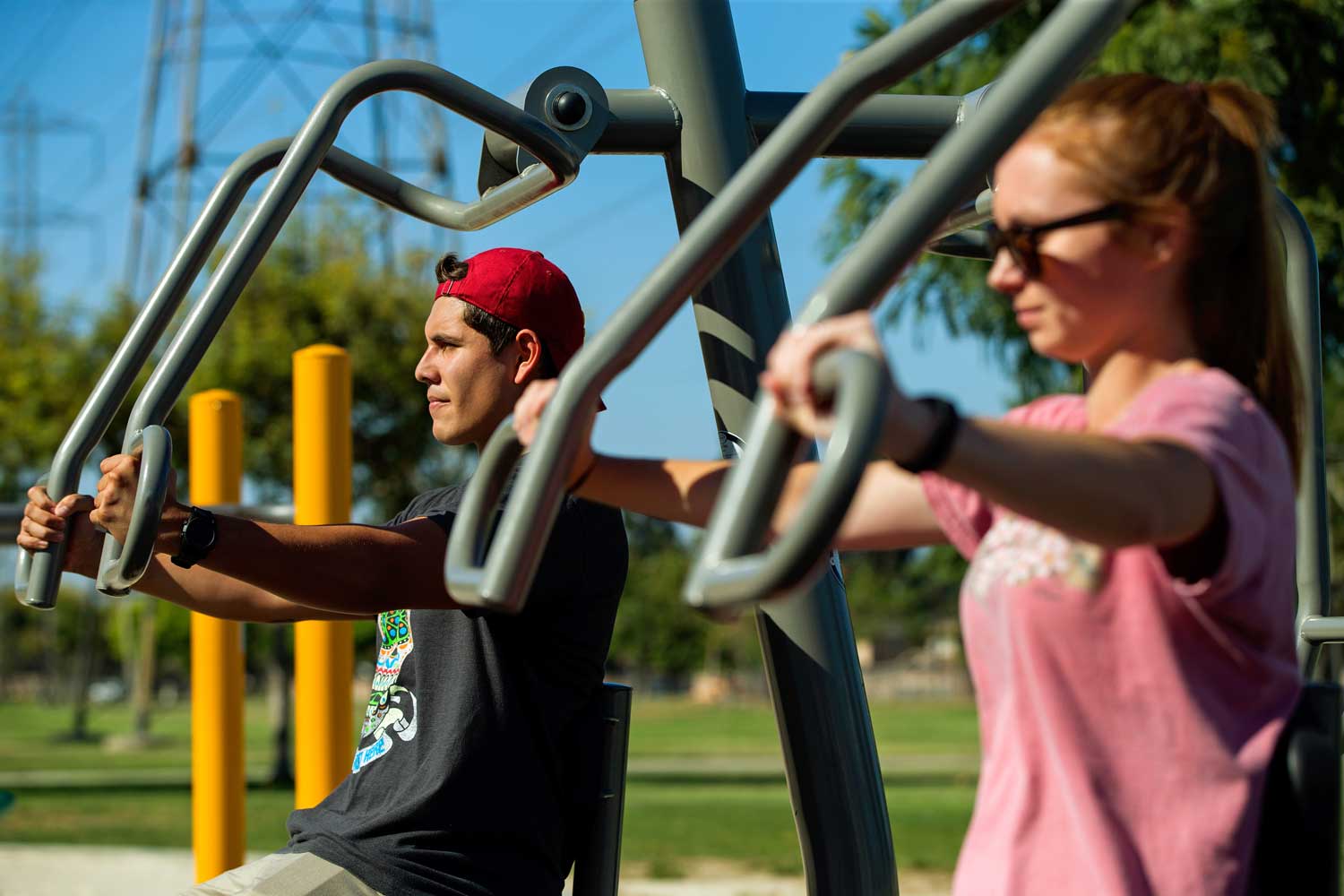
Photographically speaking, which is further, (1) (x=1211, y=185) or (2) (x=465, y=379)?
(2) (x=465, y=379)

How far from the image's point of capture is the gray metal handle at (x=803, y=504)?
3.05ft

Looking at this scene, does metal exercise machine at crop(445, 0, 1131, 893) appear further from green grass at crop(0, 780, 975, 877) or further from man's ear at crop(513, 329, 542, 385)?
green grass at crop(0, 780, 975, 877)

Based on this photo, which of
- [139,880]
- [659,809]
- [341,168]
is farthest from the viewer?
[659,809]

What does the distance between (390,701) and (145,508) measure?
0.51 metres

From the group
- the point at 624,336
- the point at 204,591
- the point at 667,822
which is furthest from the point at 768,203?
the point at 667,822

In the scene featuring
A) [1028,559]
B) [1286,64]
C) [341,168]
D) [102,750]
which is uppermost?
[1286,64]

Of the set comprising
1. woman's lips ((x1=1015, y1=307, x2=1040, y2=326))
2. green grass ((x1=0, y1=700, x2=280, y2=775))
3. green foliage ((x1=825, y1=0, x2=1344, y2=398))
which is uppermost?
green foliage ((x1=825, y1=0, x2=1344, y2=398))

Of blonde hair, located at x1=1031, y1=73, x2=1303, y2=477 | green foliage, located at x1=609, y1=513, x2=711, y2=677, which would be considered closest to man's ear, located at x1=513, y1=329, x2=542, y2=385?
blonde hair, located at x1=1031, y1=73, x2=1303, y2=477

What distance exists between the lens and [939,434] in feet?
3.22

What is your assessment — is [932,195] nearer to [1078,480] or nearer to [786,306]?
[1078,480]

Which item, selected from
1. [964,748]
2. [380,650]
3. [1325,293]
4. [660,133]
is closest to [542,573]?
[380,650]

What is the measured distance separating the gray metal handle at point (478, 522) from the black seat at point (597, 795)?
79 centimetres

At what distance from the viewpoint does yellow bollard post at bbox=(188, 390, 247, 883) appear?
9.74 ft

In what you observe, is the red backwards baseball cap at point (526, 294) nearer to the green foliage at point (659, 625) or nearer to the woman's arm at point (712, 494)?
the woman's arm at point (712, 494)
